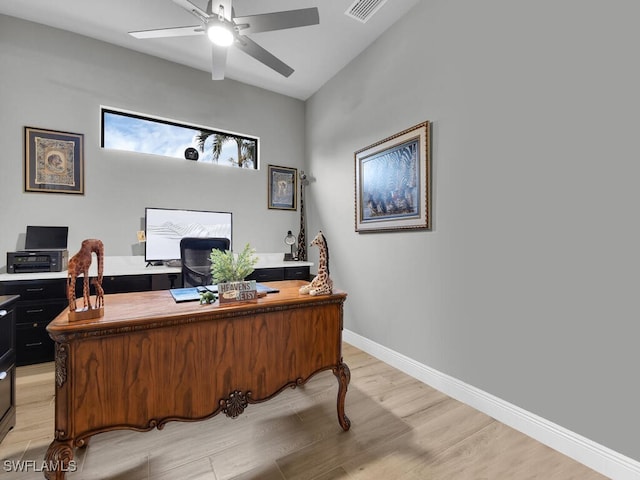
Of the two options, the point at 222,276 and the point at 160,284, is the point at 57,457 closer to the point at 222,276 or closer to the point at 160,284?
the point at 222,276

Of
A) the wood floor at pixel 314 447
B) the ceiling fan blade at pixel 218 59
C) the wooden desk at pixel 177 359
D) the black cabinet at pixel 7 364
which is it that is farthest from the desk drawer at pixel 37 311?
the ceiling fan blade at pixel 218 59

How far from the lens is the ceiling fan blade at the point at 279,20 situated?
189 centimetres

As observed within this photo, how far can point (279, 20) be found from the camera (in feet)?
6.39

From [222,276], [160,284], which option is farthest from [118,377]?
[160,284]

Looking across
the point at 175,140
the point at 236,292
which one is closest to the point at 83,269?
the point at 236,292

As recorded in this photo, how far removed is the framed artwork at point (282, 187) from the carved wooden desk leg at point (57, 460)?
3276 millimetres

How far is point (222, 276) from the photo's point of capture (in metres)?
1.54

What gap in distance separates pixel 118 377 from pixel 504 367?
217cm

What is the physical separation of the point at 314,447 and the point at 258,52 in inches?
111

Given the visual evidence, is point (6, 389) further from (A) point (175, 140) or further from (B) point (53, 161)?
(A) point (175, 140)

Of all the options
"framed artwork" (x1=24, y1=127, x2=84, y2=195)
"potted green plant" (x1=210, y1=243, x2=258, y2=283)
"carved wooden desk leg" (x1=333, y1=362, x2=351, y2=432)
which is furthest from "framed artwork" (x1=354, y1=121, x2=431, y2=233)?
"framed artwork" (x1=24, y1=127, x2=84, y2=195)

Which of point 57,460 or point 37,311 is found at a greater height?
point 37,311

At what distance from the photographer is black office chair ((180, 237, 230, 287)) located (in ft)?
8.38

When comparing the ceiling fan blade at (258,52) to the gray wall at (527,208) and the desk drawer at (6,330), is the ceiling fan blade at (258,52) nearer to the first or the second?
the gray wall at (527,208)
